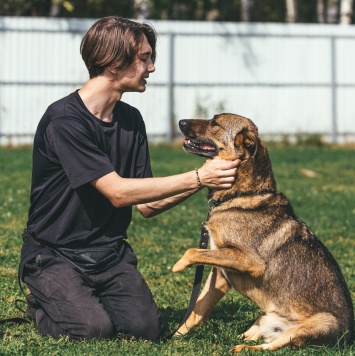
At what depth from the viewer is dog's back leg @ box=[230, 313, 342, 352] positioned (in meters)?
5.29

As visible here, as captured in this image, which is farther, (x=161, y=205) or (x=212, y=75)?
(x=212, y=75)

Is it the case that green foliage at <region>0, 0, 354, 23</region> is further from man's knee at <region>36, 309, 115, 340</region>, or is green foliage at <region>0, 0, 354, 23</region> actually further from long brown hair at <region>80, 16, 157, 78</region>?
man's knee at <region>36, 309, 115, 340</region>

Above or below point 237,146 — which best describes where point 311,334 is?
below

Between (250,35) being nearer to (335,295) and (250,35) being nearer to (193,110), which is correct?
(193,110)

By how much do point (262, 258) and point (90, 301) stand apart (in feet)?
3.62

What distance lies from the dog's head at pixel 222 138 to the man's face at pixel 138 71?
0.40 meters

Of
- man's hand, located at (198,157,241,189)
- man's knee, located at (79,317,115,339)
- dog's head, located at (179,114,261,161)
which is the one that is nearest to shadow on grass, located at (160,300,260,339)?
man's knee, located at (79,317,115,339)

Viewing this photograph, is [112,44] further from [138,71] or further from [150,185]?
[150,185]

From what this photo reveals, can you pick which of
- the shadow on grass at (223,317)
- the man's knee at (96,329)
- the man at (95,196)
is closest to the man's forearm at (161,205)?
the man at (95,196)

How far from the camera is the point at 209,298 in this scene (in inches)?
228

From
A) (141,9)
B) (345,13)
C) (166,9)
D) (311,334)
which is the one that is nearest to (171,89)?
(141,9)

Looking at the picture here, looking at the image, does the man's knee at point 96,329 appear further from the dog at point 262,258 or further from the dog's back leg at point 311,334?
the dog's back leg at point 311,334

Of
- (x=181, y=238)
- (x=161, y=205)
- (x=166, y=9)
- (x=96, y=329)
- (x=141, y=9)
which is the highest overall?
(x=166, y=9)

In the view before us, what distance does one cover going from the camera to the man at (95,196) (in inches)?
210
